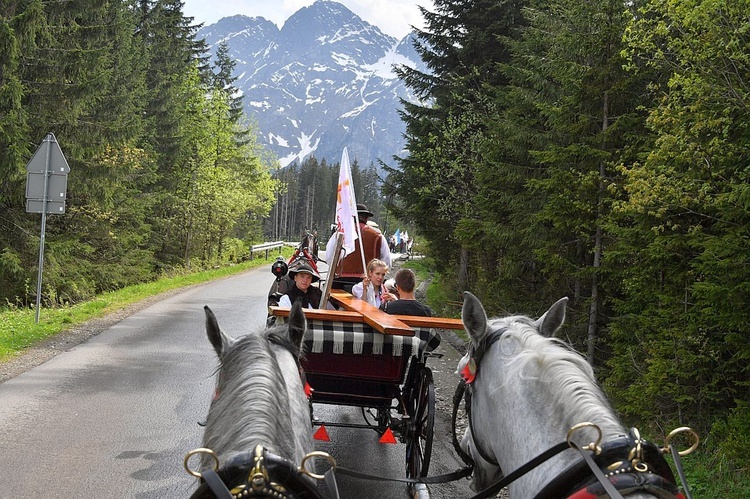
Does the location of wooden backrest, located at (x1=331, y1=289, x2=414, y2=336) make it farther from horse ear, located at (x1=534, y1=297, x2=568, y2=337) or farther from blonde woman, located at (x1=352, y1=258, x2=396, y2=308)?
horse ear, located at (x1=534, y1=297, x2=568, y2=337)

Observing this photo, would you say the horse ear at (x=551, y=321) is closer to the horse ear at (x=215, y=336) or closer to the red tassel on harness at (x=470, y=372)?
the red tassel on harness at (x=470, y=372)

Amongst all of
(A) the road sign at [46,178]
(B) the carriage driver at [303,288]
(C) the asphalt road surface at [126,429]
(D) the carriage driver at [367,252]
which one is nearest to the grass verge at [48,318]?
(A) the road sign at [46,178]

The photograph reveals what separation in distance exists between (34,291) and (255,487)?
1692 centimetres

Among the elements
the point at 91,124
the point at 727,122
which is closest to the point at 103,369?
the point at 727,122

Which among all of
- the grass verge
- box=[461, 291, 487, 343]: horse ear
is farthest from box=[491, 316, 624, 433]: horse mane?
the grass verge

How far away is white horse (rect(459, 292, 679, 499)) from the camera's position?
6.40 feet

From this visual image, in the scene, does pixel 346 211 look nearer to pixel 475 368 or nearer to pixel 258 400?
pixel 475 368

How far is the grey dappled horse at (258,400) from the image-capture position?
2.01 metres

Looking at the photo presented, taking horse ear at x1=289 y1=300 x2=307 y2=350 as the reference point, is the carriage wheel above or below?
below

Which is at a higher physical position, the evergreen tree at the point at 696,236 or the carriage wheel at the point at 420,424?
the evergreen tree at the point at 696,236

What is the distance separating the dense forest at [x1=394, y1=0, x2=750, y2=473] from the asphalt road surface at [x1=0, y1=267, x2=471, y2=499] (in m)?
2.30

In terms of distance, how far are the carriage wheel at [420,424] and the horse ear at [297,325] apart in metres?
2.08

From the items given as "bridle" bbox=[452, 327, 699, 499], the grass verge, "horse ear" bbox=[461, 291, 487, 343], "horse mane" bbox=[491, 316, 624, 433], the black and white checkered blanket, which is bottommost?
the grass verge

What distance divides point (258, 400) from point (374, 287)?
5.06 m
